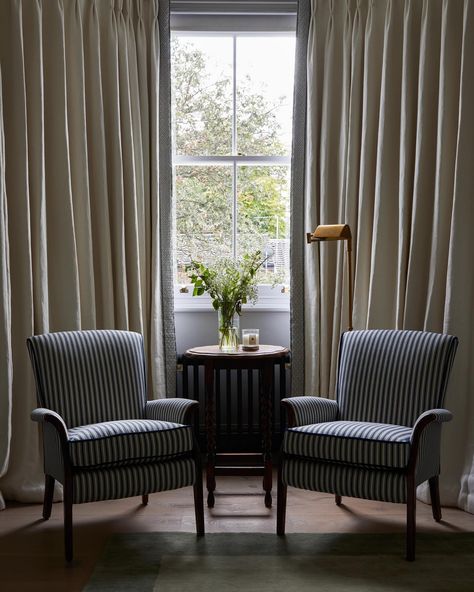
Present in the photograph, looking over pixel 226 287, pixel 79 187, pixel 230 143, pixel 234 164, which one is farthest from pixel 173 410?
pixel 230 143

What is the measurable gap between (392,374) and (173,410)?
41.6 inches

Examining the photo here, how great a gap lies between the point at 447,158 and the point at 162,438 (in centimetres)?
199

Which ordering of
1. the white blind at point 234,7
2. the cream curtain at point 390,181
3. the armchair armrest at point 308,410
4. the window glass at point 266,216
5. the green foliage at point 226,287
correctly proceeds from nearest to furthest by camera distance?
the armchair armrest at point 308,410 → the cream curtain at point 390,181 → the green foliage at point 226,287 → the white blind at point 234,7 → the window glass at point 266,216

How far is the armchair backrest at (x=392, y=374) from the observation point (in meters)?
3.38

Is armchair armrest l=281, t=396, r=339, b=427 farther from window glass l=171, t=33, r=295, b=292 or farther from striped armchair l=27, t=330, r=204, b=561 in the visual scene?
window glass l=171, t=33, r=295, b=292

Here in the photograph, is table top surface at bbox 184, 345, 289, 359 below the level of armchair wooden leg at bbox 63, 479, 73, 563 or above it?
above

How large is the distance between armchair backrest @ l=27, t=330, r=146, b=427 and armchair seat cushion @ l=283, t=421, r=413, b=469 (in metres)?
0.89

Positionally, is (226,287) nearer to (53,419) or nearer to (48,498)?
(53,419)

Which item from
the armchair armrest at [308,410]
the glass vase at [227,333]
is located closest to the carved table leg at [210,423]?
the glass vase at [227,333]

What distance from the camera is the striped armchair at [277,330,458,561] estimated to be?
2.98 metres

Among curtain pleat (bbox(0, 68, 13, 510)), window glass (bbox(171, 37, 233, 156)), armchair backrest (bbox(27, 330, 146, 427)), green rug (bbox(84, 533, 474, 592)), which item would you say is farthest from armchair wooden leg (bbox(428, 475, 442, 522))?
window glass (bbox(171, 37, 233, 156))

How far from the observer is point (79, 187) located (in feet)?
13.2

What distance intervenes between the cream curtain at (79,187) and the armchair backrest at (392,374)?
118 cm

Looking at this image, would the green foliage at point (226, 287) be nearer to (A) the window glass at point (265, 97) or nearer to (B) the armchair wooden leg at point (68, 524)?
(A) the window glass at point (265, 97)
